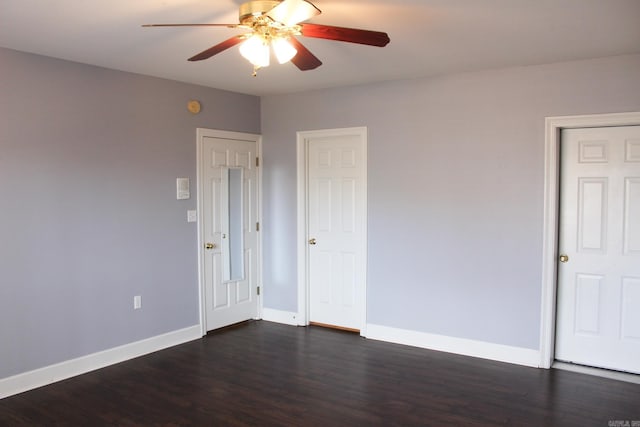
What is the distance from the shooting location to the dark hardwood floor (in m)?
3.22

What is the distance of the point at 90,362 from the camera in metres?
4.03

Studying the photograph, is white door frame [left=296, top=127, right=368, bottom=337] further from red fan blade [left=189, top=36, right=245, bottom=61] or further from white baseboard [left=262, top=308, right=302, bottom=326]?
red fan blade [left=189, top=36, right=245, bottom=61]

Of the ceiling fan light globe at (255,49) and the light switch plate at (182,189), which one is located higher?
the ceiling fan light globe at (255,49)

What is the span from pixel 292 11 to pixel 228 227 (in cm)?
325

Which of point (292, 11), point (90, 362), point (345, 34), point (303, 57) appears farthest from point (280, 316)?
point (292, 11)

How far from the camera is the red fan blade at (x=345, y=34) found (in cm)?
240

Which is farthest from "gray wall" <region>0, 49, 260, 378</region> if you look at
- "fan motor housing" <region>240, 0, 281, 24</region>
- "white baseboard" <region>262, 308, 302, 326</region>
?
"fan motor housing" <region>240, 0, 281, 24</region>

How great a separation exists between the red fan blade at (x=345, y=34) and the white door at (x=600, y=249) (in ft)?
7.59

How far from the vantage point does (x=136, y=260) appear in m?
4.34

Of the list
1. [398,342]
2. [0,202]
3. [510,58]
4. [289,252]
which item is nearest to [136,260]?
[0,202]

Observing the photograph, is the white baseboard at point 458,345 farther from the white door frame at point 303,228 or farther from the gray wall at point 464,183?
the white door frame at point 303,228

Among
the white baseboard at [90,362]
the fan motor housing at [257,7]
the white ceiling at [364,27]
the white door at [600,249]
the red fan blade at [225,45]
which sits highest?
the white ceiling at [364,27]

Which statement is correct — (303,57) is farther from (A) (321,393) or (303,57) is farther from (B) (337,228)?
(B) (337,228)

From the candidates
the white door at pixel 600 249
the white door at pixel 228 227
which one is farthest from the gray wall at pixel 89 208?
the white door at pixel 600 249
